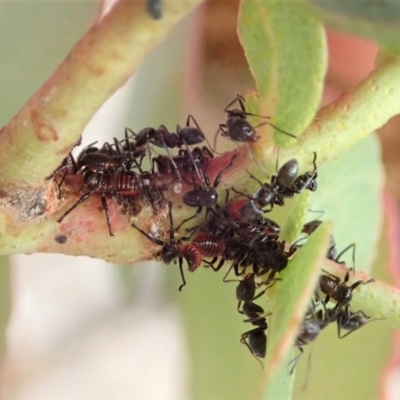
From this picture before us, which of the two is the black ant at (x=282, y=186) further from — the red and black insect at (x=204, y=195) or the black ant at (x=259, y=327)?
the black ant at (x=259, y=327)

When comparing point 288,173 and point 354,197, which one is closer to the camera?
point 288,173

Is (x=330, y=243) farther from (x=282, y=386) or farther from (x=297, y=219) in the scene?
(x=282, y=386)

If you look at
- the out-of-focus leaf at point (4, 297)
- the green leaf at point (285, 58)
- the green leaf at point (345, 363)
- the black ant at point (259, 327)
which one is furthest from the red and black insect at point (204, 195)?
the green leaf at point (345, 363)

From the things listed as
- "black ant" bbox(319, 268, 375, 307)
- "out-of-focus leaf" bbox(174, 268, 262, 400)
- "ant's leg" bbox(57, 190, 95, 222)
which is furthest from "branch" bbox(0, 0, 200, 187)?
"out-of-focus leaf" bbox(174, 268, 262, 400)

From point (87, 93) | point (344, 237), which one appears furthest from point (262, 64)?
point (344, 237)

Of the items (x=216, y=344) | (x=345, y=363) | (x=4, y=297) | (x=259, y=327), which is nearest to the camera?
(x=259, y=327)

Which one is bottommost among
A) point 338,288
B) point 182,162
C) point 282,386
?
point 282,386

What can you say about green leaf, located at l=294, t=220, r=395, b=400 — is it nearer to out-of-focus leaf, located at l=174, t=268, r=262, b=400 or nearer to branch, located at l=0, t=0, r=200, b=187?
out-of-focus leaf, located at l=174, t=268, r=262, b=400

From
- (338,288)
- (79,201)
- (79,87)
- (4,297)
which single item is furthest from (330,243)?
(4,297)
